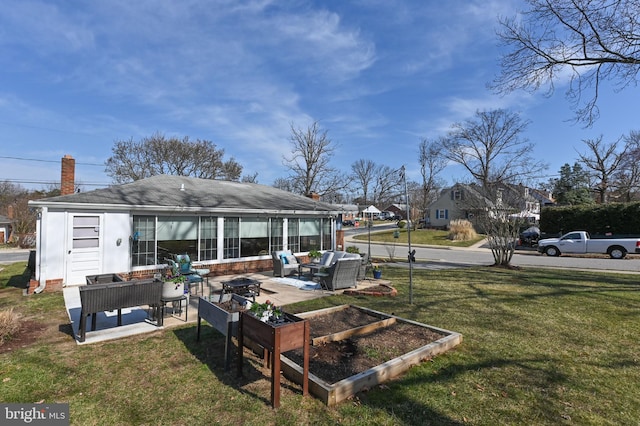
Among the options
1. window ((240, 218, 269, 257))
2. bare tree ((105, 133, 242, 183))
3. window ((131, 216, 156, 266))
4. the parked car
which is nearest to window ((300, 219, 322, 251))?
window ((240, 218, 269, 257))

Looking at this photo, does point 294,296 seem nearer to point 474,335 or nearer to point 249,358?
point 249,358

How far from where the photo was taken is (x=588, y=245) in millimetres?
19328

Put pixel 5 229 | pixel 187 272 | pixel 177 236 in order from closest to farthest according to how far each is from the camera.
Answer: pixel 187 272 → pixel 177 236 → pixel 5 229

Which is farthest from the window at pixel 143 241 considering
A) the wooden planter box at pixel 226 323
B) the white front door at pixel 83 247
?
the wooden planter box at pixel 226 323

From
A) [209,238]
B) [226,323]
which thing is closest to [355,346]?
[226,323]

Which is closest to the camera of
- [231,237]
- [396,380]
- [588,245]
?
[396,380]

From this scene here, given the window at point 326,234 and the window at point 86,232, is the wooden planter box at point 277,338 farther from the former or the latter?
the window at point 326,234

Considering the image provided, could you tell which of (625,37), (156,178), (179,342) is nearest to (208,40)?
(156,178)

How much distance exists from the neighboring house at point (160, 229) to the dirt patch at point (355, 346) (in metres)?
6.43

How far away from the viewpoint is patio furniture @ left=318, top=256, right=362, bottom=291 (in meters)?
8.92

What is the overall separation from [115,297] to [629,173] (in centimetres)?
4685

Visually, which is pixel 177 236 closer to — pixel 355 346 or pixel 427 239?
pixel 355 346

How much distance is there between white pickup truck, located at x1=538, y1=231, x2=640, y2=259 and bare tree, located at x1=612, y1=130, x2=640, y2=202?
20230 millimetres

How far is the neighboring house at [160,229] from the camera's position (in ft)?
28.5
